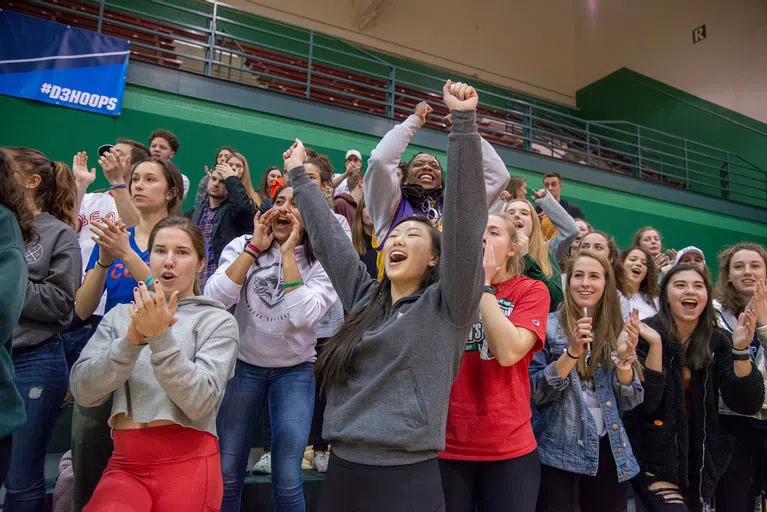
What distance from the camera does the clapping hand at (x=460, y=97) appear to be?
4.69ft

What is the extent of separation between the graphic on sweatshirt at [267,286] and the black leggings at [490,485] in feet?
3.16

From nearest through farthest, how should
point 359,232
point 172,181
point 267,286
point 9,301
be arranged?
point 9,301, point 267,286, point 172,181, point 359,232

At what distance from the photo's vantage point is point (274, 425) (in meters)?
2.07

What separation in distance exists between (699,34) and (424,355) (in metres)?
13.0

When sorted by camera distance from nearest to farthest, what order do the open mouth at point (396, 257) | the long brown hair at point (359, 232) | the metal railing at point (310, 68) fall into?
the open mouth at point (396, 257) < the long brown hair at point (359, 232) < the metal railing at point (310, 68)

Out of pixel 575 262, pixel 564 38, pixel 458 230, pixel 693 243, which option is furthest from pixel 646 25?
pixel 458 230

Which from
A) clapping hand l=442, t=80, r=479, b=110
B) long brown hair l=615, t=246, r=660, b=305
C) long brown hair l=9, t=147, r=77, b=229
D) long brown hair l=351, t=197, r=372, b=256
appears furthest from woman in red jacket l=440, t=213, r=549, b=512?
long brown hair l=615, t=246, r=660, b=305

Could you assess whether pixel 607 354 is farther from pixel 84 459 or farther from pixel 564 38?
pixel 564 38

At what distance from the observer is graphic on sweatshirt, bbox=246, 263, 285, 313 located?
2.27 meters

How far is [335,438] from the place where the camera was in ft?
4.75

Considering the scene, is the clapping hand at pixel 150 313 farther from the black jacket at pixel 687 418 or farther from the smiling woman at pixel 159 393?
the black jacket at pixel 687 418

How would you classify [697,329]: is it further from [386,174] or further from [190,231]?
[190,231]

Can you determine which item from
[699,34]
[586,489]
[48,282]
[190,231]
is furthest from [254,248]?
[699,34]

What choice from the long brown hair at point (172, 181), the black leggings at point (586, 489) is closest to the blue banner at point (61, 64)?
the long brown hair at point (172, 181)
